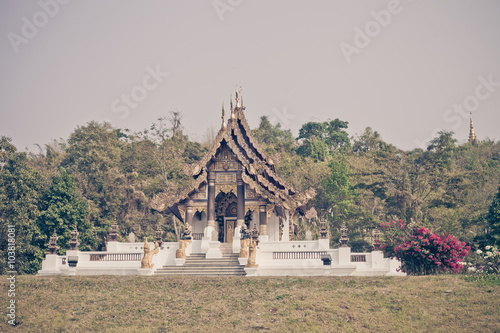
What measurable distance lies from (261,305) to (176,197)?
14.3m

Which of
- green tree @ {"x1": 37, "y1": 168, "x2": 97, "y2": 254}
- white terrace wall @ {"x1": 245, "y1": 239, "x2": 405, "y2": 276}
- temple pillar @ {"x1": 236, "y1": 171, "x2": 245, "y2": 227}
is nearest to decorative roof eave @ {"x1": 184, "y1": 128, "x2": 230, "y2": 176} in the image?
temple pillar @ {"x1": 236, "y1": 171, "x2": 245, "y2": 227}

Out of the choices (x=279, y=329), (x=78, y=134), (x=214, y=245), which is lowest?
(x=279, y=329)

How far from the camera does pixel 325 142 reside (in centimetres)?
7825

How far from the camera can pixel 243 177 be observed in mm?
37156

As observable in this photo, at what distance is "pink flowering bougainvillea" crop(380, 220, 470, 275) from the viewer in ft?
96.0

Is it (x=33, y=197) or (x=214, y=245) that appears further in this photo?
(x=33, y=197)

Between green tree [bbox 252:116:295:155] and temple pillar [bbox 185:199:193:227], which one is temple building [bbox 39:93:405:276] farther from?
green tree [bbox 252:116:295:155]

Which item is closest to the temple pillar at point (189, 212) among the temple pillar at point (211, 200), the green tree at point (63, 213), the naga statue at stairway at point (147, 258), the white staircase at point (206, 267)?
the temple pillar at point (211, 200)

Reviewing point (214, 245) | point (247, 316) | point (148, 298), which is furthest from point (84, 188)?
point (247, 316)

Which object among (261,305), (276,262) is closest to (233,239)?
(276,262)

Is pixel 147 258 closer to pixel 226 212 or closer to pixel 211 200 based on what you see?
pixel 211 200

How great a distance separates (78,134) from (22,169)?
18910 millimetres

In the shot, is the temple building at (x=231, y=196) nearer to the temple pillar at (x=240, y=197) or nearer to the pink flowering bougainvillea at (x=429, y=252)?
the temple pillar at (x=240, y=197)

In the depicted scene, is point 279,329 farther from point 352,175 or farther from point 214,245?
point 352,175
